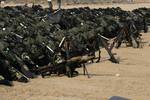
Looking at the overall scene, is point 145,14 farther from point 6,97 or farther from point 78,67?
point 6,97

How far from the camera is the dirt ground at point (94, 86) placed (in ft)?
36.5

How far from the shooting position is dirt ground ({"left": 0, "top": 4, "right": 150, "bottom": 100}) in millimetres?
11133

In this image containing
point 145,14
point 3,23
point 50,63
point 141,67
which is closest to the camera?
point 50,63

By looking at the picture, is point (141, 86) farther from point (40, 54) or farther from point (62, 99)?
point (40, 54)

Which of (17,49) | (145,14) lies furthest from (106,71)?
(145,14)

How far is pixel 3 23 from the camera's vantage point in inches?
659

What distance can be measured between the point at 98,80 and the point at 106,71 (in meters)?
1.58

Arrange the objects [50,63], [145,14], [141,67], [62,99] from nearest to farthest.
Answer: [62,99]
[50,63]
[141,67]
[145,14]

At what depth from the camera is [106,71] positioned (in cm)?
1457

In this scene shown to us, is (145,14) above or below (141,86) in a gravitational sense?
below

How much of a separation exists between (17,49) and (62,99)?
358 cm

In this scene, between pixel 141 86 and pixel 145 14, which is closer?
pixel 141 86

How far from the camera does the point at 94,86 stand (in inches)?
482

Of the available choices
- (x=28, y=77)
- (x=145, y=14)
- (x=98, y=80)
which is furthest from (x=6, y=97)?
(x=145, y=14)
